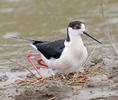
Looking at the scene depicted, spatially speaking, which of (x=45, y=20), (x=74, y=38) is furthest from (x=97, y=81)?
(x=45, y=20)

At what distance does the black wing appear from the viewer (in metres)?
7.31

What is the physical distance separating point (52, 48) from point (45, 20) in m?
6.85

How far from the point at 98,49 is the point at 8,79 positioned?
121 inches

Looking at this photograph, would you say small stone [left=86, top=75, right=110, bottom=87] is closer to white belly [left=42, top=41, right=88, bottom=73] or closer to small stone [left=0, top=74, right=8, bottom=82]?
white belly [left=42, top=41, right=88, bottom=73]

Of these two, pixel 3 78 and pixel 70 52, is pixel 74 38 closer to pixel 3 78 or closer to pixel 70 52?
pixel 70 52

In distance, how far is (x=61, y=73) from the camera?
757cm

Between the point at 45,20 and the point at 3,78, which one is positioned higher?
the point at 3,78

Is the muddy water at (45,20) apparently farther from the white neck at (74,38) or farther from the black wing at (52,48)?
the white neck at (74,38)

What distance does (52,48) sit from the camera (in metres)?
7.52

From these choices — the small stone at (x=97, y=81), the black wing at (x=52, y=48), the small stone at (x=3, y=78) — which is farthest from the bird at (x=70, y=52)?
the small stone at (x=3, y=78)

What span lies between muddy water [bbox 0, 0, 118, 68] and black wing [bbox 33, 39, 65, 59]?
2.08m

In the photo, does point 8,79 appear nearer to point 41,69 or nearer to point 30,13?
point 41,69

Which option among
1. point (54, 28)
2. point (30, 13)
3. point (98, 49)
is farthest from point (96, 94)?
point (30, 13)

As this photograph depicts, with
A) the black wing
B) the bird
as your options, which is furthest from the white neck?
the black wing
